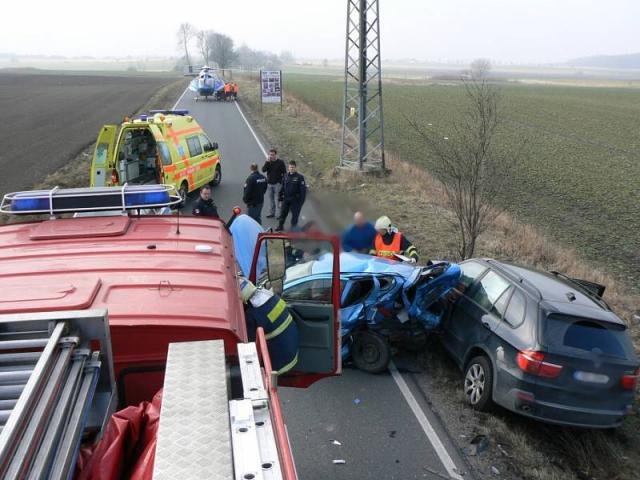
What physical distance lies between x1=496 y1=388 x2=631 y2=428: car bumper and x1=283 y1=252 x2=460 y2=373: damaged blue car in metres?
1.70

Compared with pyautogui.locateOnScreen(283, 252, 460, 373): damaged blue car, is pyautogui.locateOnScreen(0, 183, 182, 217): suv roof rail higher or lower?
higher

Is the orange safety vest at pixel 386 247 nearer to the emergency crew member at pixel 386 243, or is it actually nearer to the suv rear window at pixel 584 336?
the emergency crew member at pixel 386 243

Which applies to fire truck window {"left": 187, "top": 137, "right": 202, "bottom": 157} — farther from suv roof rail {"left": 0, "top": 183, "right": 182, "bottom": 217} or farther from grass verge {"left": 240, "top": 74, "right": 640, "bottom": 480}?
suv roof rail {"left": 0, "top": 183, "right": 182, "bottom": 217}

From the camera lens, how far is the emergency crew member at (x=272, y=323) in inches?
185

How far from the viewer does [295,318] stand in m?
5.57

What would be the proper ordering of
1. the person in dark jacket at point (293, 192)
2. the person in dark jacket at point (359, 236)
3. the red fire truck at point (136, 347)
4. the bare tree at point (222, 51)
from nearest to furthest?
the red fire truck at point (136, 347)
the person in dark jacket at point (359, 236)
the person in dark jacket at point (293, 192)
the bare tree at point (222, 51)

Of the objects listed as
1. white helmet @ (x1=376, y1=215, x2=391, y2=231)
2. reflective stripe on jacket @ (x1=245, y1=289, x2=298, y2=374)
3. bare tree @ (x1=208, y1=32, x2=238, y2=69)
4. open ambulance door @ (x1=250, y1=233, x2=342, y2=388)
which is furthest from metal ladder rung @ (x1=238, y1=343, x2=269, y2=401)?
bare tree @ (x1=208, y1=32, x2=238, y2=69)

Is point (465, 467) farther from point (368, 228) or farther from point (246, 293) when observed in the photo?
point (368, 228)

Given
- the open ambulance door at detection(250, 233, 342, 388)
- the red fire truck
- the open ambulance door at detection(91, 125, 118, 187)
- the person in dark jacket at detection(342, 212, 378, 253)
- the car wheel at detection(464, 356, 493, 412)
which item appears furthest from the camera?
the open ambulance door at detection(91, 125, 118, 187)

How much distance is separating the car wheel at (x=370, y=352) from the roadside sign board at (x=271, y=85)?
93.2ft

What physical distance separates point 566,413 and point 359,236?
12.1 ft

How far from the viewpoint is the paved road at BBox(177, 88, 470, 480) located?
5547 millimetres

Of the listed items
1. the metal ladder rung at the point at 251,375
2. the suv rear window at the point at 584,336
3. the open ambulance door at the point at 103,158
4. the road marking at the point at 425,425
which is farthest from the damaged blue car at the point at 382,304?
the open ambulance door at the point at 103,158

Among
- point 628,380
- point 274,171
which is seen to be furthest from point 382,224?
point 274,171
